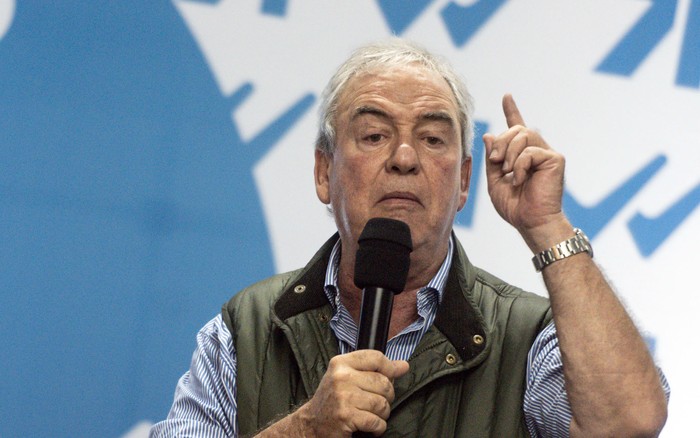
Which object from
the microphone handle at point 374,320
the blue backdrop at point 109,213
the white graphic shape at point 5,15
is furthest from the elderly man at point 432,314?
the white graphic shape at point 5,15

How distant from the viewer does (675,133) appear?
10.0 ft

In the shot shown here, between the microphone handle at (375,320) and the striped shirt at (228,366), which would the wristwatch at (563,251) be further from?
the microphone handle at (375,320)

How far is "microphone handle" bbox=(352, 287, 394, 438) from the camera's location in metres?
1.65

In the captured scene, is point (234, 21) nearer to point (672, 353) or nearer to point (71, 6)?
point (71, 6)

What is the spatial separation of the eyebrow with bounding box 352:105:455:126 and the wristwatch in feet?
1.67

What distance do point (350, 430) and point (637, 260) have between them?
1576 millimetres

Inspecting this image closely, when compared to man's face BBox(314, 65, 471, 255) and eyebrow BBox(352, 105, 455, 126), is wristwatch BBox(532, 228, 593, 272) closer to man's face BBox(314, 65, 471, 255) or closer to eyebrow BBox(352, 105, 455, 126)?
man's face BBox(314, 65, 471, 255)

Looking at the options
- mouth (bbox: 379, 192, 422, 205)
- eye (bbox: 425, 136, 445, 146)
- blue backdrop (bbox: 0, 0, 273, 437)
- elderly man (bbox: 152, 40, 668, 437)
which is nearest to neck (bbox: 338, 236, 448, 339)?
elderly man (bbox: 152, 40, 668, 437)

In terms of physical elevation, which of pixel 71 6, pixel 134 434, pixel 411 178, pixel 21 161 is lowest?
pixel 134 434

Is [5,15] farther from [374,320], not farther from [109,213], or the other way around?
[374,320]

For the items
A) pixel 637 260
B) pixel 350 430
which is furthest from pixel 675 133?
pixel 350 430

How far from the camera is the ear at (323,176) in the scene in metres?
2.56

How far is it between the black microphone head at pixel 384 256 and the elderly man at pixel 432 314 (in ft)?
0.82

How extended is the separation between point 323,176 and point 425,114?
0.38 metres
